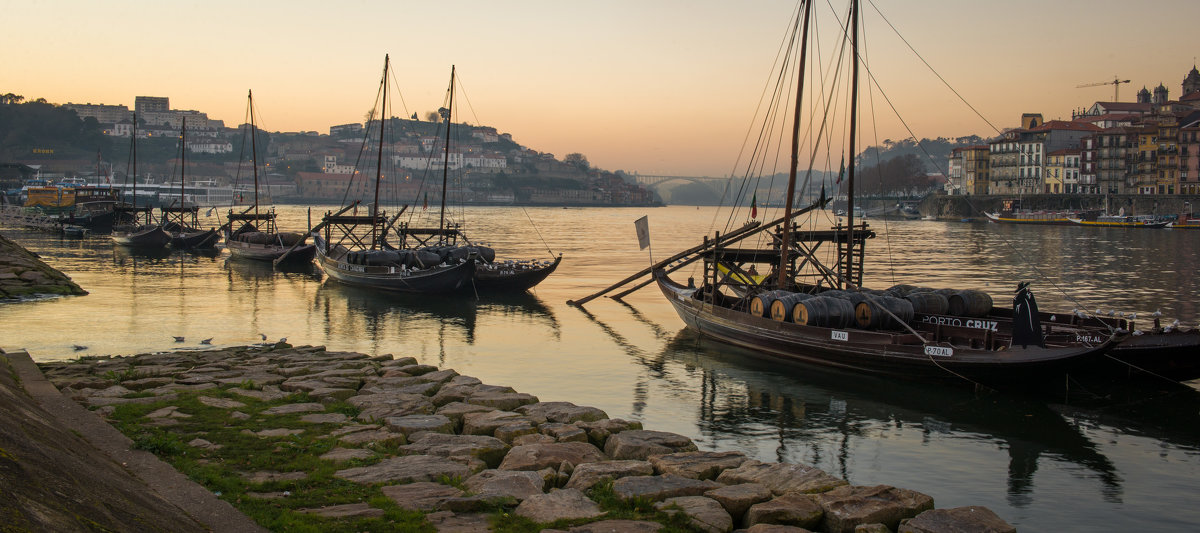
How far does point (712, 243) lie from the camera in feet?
95.8

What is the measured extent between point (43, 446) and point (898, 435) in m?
13.7

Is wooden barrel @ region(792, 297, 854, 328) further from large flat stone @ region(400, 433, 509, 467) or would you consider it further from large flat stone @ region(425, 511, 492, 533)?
large flat stone @ region(425, 511, 492, 533)

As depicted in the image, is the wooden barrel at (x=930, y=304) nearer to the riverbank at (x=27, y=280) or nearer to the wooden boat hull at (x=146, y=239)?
the riverbank at (x=27, y=280)

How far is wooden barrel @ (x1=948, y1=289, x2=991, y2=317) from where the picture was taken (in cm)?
2236

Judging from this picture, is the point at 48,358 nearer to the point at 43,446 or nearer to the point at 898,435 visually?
the point at 43,446

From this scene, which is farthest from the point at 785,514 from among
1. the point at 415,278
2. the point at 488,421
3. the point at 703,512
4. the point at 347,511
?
the point at 415,278

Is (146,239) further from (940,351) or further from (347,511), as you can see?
(347,511)

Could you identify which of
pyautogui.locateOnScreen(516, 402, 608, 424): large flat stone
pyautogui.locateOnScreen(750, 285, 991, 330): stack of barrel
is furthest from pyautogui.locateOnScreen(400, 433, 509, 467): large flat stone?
pyautogui.locateOnScreen(750, 285, 991, 330): stack of barrel

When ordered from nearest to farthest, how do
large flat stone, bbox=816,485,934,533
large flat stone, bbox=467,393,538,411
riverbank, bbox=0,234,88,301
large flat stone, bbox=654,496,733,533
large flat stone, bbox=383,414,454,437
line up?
1. large flat stone, bbox=654,496,733,533
2. large flat stone, bbox=816,485,934,533
3. large flat stone, bbox=383,414,454,437
4. large flat stone, bbox=467,393,538,411
5. riverbank, bbox=0,234,88,301

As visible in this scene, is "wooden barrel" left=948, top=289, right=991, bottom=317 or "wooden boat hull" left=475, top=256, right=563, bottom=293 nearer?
"wooden barrel" left=948, top=289, right=991, bottom=317

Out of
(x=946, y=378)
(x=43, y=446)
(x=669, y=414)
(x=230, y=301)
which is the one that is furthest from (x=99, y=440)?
(x=230, y=301)

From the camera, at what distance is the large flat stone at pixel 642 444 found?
1174 cm

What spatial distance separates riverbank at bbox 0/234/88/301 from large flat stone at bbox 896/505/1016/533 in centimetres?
3322

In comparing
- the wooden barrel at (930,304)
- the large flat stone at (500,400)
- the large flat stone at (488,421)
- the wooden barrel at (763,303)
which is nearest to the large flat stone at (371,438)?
the large flat stone at (488,421)
